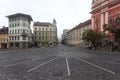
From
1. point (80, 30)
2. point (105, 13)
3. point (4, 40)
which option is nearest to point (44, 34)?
Answer: point (80, 30)

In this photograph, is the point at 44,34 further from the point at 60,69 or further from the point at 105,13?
the point at 60,69

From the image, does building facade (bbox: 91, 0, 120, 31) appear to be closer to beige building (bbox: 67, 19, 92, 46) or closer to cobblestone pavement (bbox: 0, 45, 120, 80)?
beige building (bbox: 67, 19, 92, 46)

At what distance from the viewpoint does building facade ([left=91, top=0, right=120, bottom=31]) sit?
54256 mm

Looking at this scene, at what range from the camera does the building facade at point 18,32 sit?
80875 mm

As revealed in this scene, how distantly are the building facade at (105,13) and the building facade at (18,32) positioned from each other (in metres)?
32.1

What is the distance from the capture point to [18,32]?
81.9 metres

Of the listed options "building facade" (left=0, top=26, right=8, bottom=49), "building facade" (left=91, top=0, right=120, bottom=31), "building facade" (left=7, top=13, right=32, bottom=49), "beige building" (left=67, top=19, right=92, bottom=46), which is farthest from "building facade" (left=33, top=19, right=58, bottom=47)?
"building facade" (left=91, top=0, right=120, bottom=31)

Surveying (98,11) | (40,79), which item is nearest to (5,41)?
(98,11)

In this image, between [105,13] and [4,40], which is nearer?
[105,13]

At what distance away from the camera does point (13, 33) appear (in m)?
83.2

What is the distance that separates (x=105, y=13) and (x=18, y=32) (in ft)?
135

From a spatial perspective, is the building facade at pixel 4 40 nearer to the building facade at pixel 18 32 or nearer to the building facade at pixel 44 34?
the building facade at pixel 18 32

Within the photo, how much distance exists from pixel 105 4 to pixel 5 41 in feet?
165

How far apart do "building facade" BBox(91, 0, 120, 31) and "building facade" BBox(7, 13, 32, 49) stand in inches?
1262
